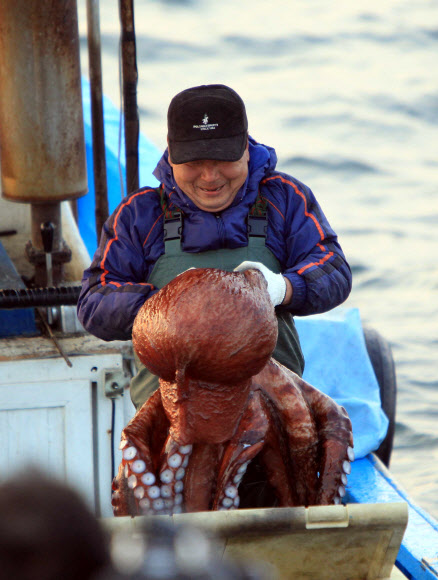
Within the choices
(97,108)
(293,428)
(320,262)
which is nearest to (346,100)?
(97,108)

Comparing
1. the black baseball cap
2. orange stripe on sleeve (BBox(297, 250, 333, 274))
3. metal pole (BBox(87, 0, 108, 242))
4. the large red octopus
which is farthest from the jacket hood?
metal pole (BBox(87, 0, 108, 242))

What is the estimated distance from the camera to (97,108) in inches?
162

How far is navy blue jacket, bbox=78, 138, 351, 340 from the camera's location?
2.49 metres

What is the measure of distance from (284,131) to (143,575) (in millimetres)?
10751

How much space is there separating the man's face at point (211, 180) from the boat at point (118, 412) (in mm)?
854

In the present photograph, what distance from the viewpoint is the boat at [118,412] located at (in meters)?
2.08

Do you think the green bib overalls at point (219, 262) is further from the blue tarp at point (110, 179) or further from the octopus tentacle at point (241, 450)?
the blue tarp at point (110, 179)

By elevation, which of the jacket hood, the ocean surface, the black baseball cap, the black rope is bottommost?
the ocean surface

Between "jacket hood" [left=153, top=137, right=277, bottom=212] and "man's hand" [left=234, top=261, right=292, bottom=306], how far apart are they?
1.02ft

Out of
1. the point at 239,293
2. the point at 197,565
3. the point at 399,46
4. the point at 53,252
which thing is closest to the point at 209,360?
the point at 239,293

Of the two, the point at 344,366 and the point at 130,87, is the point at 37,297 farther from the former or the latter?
the point at 344,366

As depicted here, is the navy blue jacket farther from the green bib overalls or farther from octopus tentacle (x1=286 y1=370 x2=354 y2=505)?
octopus tentacle (x1=286 y1=370 x2=354 y2=505)

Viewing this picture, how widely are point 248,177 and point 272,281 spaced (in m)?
0.40

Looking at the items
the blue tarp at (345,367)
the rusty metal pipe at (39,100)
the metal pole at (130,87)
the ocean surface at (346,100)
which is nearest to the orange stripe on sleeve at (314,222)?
the metal pole at (130,87)
